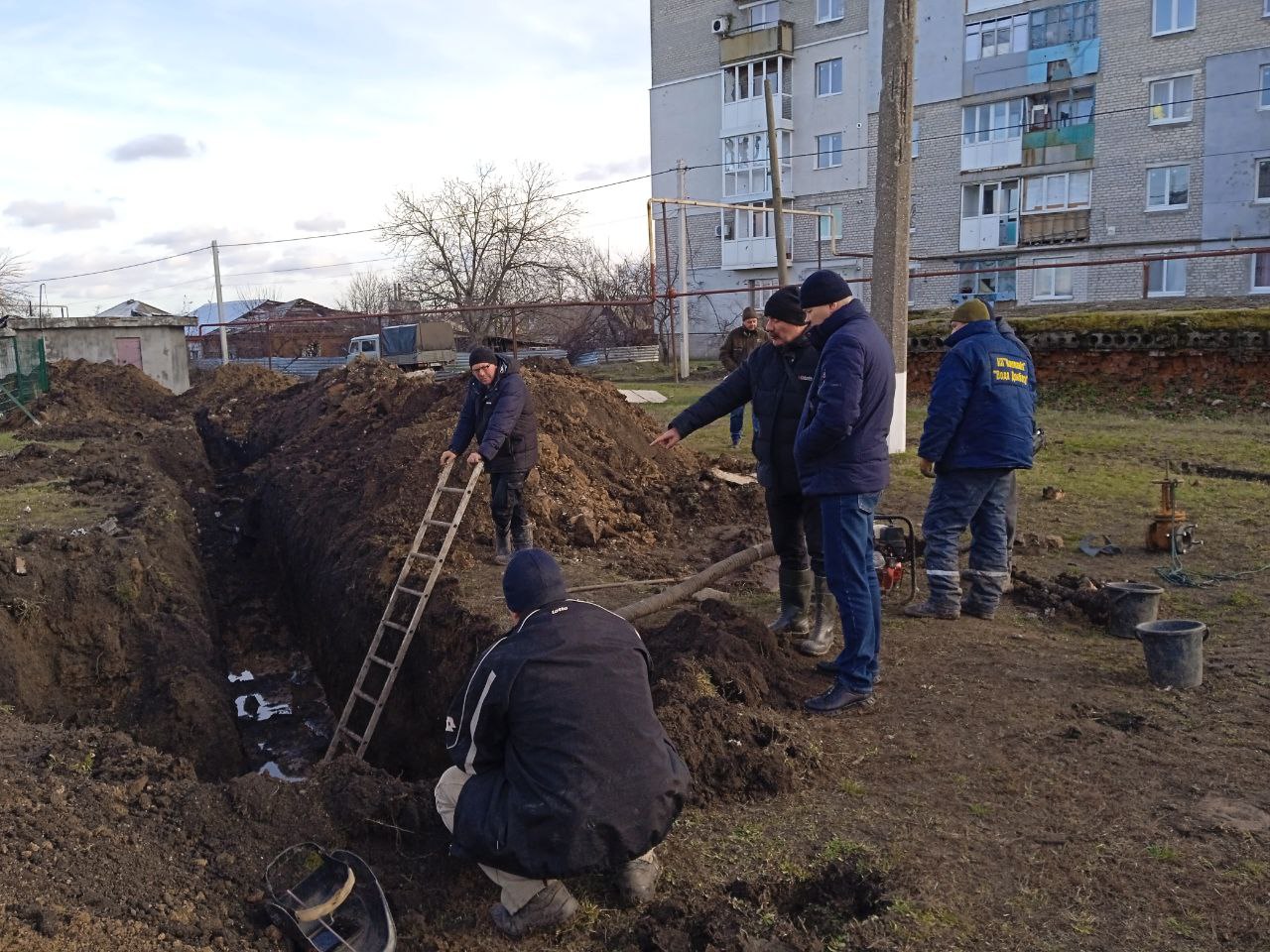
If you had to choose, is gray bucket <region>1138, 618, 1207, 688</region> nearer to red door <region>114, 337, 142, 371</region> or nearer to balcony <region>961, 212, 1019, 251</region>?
red door <region>114, 337, 142, 371</region>

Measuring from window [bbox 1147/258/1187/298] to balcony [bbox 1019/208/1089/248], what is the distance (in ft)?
10.5

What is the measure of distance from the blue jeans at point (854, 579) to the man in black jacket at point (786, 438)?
0.27 metres

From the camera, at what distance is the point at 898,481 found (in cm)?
1123

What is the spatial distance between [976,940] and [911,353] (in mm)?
17782

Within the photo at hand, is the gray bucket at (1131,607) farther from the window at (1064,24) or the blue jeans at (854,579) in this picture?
the window at (1064,24)

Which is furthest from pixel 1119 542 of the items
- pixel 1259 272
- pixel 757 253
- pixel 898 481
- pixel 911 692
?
pixel 757 253

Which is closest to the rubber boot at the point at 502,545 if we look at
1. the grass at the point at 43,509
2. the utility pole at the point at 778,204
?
the grass at the point at 43,509

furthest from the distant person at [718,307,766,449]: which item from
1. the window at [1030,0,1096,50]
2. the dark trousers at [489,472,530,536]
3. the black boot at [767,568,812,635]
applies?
the window at [1030,0,1096,50]

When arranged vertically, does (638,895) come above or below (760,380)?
below

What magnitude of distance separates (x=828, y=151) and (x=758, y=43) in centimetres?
540

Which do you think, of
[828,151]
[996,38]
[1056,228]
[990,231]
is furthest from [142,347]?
[996,38]

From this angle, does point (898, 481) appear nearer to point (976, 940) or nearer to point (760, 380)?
point (760, 380)

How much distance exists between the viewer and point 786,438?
583 cm

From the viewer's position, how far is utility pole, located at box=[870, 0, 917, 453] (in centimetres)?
1174
